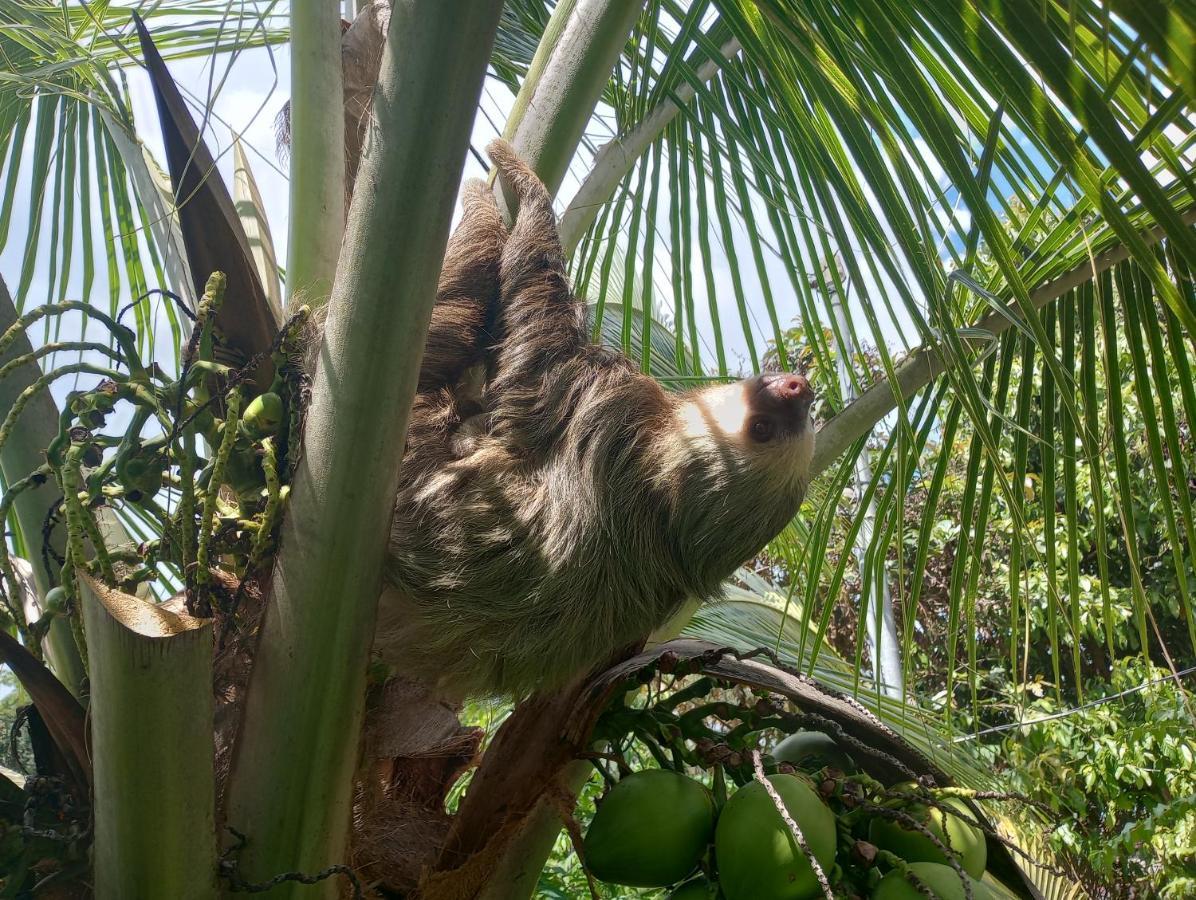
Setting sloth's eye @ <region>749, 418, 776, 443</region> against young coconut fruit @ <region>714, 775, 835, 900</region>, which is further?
sloth's eye @ <region>749, 418, 776, 443</region>

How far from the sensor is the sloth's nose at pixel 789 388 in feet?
10.9

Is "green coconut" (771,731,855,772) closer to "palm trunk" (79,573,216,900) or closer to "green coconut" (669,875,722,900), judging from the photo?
"green coconut" (669,875,722,900)

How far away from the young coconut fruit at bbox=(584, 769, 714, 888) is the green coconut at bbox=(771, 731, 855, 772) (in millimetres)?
301

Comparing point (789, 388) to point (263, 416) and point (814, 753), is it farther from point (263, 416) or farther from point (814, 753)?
point (263, 416)

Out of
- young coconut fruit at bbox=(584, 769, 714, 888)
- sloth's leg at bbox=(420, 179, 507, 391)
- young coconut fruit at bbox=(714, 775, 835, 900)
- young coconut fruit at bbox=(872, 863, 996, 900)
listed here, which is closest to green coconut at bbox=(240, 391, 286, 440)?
sloth's leg at bbox=(420, 179, 507, 391)

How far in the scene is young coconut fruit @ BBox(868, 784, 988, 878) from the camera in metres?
1.83

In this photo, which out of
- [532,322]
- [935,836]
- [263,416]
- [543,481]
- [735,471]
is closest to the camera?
[935,836]

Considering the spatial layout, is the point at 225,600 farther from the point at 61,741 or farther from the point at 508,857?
the point at 508,857

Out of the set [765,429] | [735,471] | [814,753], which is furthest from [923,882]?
[765,429]

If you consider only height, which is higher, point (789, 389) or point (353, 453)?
point (353, 453)

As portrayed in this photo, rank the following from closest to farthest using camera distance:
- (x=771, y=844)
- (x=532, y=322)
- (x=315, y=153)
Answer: (x=771, y=844)
(x=315, y=153)
(x=532, y=322)

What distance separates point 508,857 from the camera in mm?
2357

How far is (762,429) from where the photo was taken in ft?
11.0

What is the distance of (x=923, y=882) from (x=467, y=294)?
84.9 inches
